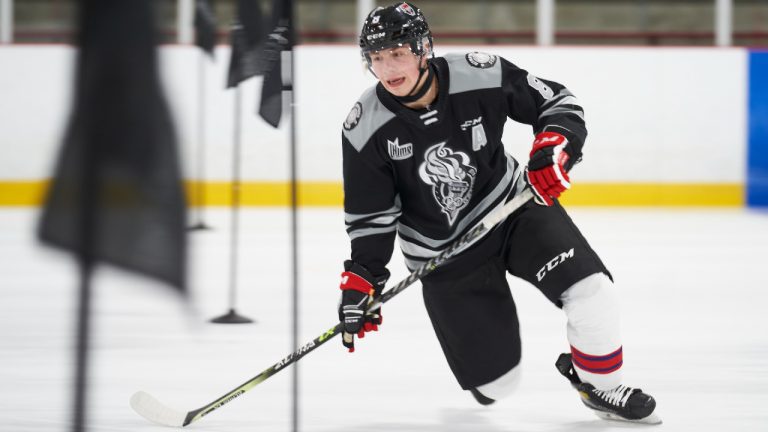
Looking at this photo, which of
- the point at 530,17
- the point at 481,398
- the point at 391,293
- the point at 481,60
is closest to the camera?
the point at 391,293

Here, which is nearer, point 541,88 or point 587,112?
point 541,88

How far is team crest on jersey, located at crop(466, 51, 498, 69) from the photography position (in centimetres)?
257

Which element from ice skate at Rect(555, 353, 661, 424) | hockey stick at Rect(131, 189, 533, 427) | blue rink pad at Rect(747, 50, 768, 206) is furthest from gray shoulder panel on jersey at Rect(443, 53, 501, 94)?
blue rink pad at Rect(747, 50, 768, 206)

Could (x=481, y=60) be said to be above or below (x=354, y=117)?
above

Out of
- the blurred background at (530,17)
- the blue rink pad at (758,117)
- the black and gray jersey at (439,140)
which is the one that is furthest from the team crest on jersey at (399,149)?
the blurred background at (530,17)

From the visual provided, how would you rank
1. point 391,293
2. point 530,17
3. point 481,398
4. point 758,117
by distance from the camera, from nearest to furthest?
1. point 391,293
2. point 481,398
3. point 758,117
4. point 530,17

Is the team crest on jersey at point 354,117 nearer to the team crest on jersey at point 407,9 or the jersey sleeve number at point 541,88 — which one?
the team crest on jersey at point 407,9

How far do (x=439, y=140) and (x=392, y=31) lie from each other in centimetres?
30

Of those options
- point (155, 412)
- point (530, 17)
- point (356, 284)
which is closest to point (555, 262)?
point (356, 284)

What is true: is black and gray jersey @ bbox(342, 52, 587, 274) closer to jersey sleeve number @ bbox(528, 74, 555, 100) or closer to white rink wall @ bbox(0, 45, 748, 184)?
jersey sleeve number @ bbox(528, 74, 555, 100)

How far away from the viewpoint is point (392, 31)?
2.36 metres

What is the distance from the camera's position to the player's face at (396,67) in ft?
7.83

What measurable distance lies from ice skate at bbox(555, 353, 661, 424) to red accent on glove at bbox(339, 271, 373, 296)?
59 centimetres

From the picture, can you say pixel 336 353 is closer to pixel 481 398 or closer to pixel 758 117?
pixel 481 398
